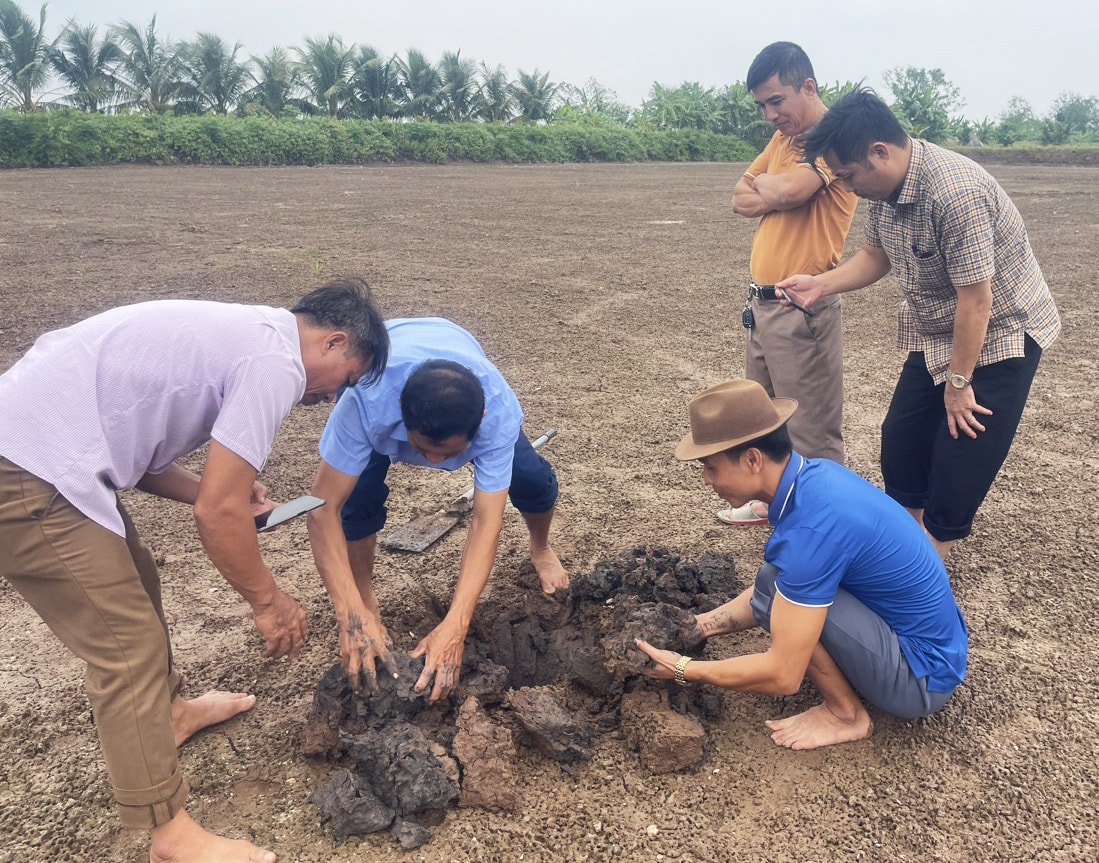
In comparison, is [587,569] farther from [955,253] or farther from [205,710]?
[955,253]

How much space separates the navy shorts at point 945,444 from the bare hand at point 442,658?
2.07 metres

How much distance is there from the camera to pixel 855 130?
300cm

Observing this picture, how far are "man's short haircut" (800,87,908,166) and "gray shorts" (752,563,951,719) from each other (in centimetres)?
154

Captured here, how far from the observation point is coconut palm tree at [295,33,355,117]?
41844 mm

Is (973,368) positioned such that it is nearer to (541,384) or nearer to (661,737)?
(661,737)

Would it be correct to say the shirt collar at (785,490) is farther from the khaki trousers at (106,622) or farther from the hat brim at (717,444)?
the khaki trousers at (106,622)

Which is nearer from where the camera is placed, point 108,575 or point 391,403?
point 108,575

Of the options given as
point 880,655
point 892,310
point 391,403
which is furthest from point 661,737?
point 892,310

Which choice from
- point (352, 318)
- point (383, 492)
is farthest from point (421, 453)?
point (352, 318)

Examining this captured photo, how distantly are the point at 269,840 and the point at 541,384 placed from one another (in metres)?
4.48

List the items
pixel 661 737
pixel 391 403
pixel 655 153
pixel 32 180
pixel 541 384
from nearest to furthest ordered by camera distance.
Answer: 1. pixel 661 737
2. pixel 391 403
3. pixel 541 384
4. pixel 32 180
5. pixel 655 153

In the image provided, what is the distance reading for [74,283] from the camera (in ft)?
30.3

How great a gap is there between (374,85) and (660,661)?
45362 mm

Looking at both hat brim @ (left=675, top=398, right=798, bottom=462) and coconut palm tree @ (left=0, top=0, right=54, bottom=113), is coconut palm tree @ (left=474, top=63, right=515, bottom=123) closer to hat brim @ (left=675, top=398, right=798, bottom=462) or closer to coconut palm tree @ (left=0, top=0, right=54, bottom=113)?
coconut palm tree @ (left=0, top=0, right=54, bottom=113)
